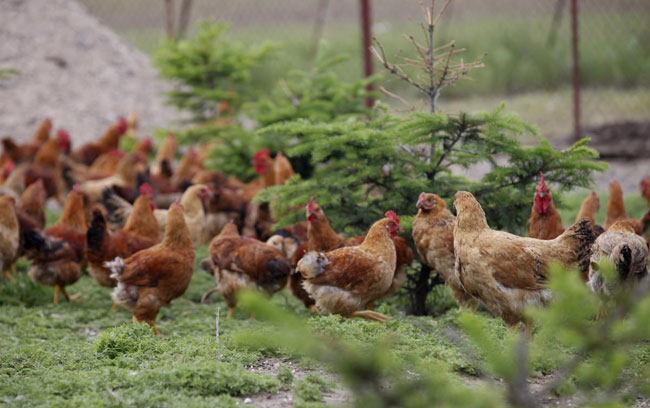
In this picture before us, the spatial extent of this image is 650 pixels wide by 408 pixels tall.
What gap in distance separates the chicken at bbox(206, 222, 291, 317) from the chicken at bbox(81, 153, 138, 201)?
134 inches

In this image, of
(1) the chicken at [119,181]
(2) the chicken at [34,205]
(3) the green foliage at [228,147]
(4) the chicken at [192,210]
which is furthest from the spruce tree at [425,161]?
(1) the chicken at [119,181]

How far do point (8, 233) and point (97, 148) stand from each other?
5940 millimetres

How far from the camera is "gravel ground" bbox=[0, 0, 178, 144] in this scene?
1530 centimetres

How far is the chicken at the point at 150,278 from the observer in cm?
596

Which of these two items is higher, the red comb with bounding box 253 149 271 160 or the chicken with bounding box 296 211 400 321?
the red comb with bounding box 253 149 271 160

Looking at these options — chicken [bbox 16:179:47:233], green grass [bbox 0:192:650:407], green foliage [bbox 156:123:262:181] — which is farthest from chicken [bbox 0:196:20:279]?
green foliage [bbox 156:123:262:181]

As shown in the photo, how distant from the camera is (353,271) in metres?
5.54

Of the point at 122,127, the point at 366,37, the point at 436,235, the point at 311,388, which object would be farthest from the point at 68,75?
the point at 311,388

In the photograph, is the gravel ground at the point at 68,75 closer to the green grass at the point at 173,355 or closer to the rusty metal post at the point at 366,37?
the rusty metal post at the point at 366,37

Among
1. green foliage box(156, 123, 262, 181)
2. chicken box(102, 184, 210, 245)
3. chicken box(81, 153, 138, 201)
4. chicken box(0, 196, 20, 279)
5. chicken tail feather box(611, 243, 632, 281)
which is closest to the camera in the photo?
chicken tail feather box(611, 243, 632, 281)

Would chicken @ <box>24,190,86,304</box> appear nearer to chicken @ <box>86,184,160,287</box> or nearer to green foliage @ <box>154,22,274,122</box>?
chicken @ <box>86,184,160,287</box>

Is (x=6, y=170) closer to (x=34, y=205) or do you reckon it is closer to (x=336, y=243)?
(x=34, y=205)

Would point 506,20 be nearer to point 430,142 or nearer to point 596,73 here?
point 596,73

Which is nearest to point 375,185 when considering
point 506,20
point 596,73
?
point 596,73
